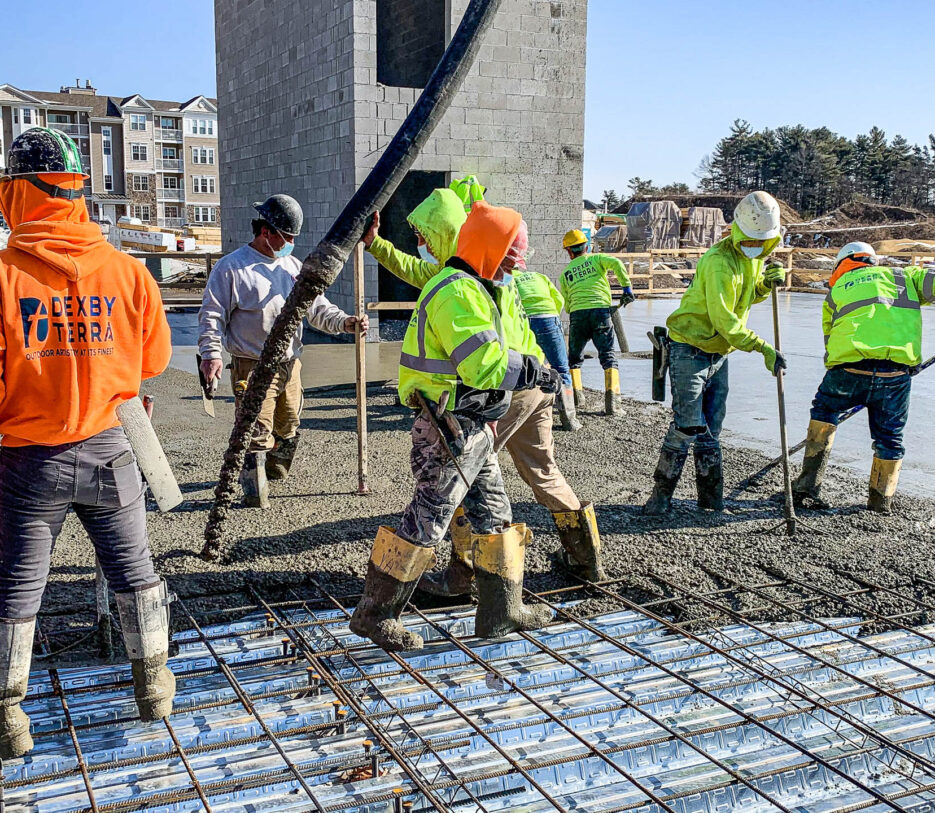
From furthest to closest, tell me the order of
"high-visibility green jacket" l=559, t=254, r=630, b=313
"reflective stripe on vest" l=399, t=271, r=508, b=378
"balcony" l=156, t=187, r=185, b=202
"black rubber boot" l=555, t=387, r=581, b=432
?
"balcony" l=156, t=187, r=185, b=202 < "high-visibility green jacket" l=559, t=254, r=630, b=313 < "black rubber boot" l=555, t=387, r=581, b=432 < "reflective stripe on vest" l=399, t=271, r=508, b=378

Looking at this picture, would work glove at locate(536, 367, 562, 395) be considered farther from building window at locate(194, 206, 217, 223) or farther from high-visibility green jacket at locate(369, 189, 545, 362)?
building window at locate(194, 206, 217, 223)

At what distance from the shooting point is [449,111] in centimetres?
1274

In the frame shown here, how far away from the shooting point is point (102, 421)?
2.98 meters

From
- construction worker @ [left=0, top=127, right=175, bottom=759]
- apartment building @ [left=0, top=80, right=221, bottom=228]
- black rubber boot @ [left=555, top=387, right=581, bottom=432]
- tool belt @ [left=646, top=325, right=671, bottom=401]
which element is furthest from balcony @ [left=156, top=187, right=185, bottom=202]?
construction worker @ [left=0, top=127, right=175, bottom=759]

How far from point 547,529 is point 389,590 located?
1.97m

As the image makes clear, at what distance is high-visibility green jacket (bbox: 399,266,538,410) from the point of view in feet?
11.5

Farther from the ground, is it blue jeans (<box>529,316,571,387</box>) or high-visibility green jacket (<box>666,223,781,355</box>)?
high-visibility green jacket (<box>666,223,781,355</box>)

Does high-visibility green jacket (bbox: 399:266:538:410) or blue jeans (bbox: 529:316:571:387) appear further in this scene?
blue jeans (bbox: 529:316:571:387)

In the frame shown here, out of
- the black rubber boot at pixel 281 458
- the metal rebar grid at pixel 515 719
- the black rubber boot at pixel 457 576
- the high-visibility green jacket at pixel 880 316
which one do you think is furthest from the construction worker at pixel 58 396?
the high-visibility green jacket at pixel 880 316

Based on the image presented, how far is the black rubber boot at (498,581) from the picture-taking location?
388 centimetres

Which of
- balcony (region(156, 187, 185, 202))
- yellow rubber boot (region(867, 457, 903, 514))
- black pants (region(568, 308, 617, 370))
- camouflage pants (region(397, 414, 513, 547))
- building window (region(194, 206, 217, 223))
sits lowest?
yellow rubber boot (region(867, 457, 903, 514))

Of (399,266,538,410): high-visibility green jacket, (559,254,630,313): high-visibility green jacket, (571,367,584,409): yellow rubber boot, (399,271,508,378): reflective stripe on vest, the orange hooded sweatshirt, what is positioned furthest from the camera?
(571,367,584,409): yellow rubber boot

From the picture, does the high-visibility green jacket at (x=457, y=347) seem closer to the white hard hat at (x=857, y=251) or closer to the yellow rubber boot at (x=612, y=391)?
the white hard hat at (x=857, y=251)

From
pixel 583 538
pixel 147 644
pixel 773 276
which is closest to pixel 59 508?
pixel 147 644
